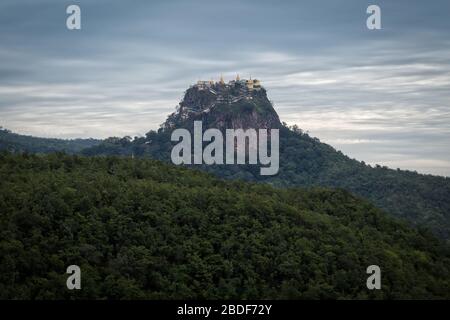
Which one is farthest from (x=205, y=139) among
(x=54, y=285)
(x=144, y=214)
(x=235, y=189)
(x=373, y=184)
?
(x=54, y=285)

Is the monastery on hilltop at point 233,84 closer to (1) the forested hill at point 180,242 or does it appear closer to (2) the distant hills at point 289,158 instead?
(2) the distant hills at point 289,158

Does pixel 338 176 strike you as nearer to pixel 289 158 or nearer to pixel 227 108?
pixel 289 158

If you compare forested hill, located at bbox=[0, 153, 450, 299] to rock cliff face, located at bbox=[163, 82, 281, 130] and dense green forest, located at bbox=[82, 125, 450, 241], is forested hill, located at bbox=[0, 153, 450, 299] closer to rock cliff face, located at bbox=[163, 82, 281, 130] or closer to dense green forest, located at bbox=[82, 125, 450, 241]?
dense green forest, located at bbox=[82, 125, 450, 241]

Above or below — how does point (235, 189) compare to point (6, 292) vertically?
above

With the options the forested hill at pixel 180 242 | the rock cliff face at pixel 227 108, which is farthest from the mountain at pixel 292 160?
the forested hill at pixel 180 242

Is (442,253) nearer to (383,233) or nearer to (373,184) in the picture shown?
(383,233)

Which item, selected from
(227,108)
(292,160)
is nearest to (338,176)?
(292,160)
